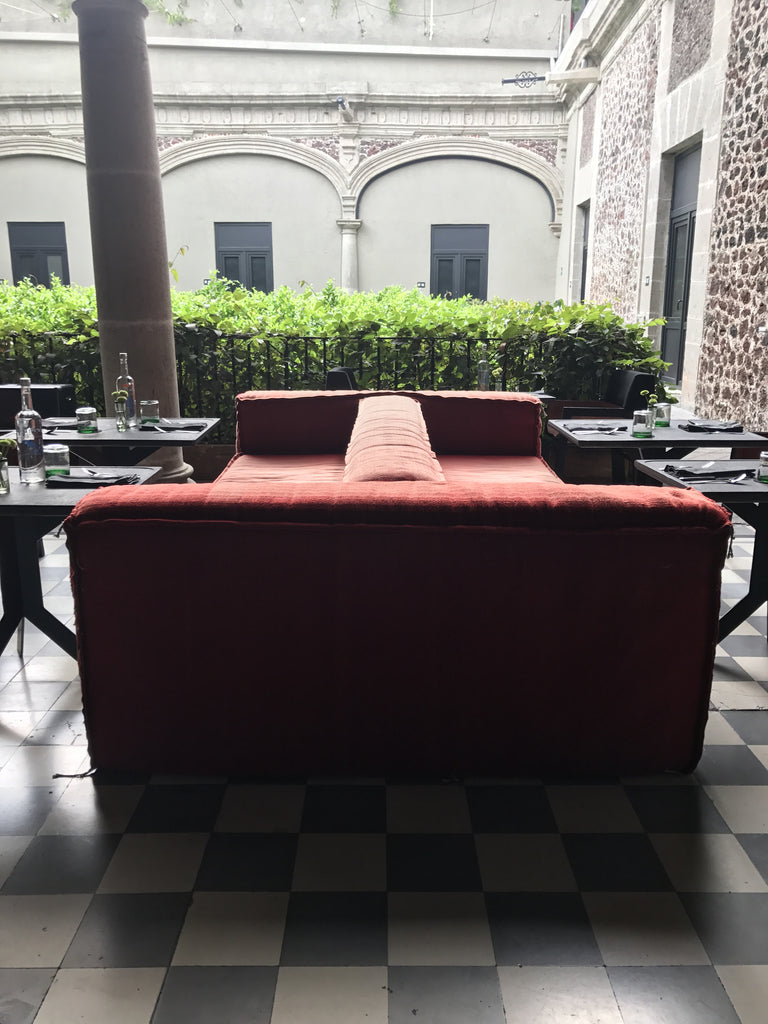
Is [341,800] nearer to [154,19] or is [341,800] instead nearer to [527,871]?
[527,871]

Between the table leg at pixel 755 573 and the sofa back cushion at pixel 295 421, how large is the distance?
218cm

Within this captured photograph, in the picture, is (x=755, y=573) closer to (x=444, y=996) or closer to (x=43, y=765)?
(x=444, y=996)

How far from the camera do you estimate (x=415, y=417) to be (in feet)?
10.8

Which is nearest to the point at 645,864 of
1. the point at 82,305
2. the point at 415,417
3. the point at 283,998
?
the point at 283,998

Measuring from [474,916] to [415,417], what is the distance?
2.02 m

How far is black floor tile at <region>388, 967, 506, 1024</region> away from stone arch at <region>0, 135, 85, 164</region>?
1624cm

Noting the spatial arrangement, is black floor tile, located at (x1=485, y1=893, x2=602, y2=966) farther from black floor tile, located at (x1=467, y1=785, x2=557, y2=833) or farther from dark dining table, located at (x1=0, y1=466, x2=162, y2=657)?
dark dining table, located at (x1=0, y1=466, x2=162, y2=657)

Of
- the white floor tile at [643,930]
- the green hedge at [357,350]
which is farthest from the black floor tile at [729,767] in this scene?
the green hedge at [357,350]

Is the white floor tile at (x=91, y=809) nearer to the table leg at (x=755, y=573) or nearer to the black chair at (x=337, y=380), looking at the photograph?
the table leg at (x=755, y=573)

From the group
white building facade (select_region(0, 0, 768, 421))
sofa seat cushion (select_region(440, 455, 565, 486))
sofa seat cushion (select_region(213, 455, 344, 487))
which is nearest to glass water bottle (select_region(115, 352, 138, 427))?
sofa seat cushion (select_region(213, 455, 344, 487))

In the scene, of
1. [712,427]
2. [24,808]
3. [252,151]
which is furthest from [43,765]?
[252,151]

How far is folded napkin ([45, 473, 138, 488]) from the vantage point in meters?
2.70

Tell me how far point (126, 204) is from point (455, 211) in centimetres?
1147

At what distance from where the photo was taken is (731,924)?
1.69 metres
